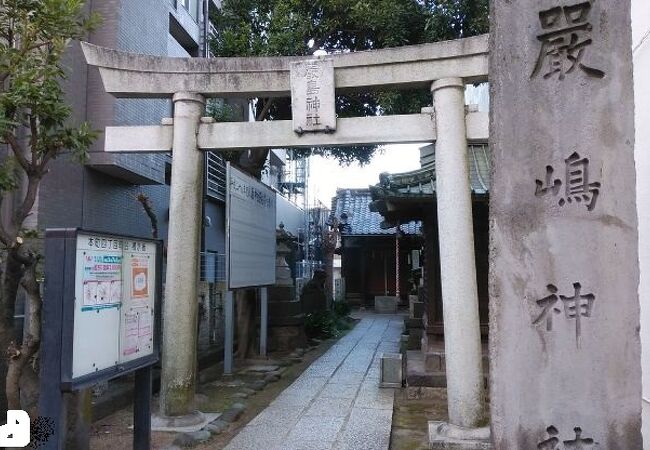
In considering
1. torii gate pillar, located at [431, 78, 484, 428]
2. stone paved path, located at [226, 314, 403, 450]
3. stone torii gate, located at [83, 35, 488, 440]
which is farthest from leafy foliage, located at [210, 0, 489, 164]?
stone paved path, located at [226, 314, 403, 450]

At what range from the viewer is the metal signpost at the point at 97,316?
3.93m

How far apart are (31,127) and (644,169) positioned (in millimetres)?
5835

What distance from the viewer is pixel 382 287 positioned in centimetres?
2767

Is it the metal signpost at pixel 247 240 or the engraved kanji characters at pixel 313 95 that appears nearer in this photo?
the engraved kanji characters at pixel 313 95

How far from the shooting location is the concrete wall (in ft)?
18.0

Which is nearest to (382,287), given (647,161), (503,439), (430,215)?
(430,215)

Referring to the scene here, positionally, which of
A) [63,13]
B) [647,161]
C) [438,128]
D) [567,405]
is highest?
[63,13]

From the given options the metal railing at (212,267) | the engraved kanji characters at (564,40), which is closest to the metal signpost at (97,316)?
the engraved kanji characters at (564,40)

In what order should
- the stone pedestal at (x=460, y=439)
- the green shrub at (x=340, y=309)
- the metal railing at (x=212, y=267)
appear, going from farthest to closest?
the green shrub at (x=340, y=309) < the metal railing at (x=212, y=267) < the stone pedestal at (x=460, y=439)

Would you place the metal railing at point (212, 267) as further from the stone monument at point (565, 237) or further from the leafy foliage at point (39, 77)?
the stone monument at point (565, 237)

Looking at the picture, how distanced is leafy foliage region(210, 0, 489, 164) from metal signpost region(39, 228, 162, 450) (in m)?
6.82

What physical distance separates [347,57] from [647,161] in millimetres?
3602

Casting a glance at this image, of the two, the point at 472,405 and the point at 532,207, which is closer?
the point at 532,207

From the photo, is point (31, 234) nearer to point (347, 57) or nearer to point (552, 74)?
point (347, 57)
